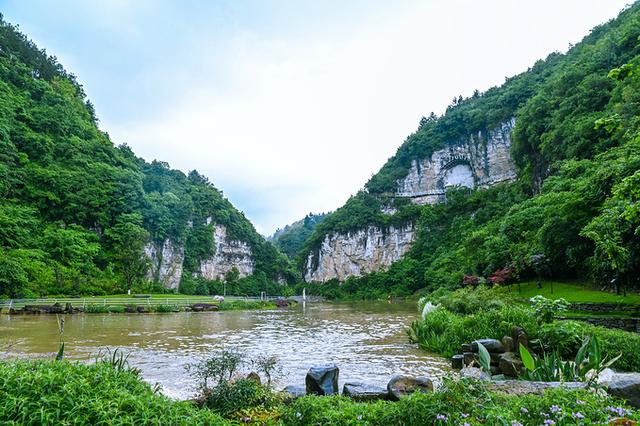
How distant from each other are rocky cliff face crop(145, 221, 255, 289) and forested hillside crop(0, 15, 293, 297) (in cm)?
266

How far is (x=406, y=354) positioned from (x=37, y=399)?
9.22m

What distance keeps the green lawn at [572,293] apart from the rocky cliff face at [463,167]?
60.5 meters

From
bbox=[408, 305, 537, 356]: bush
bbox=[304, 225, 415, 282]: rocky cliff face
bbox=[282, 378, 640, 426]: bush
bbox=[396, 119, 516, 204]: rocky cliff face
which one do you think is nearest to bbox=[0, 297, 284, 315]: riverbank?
bbox=[408, 305, 537, 356]: bush

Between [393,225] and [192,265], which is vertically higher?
[393,225]

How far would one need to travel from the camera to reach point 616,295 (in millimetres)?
15406

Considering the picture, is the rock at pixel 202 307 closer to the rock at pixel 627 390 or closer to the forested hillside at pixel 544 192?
the forested hillside at pixel 544 192

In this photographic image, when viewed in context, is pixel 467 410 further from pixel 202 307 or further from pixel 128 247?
pixel 128 247

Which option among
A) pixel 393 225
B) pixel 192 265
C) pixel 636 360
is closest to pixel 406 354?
pixel 636 360

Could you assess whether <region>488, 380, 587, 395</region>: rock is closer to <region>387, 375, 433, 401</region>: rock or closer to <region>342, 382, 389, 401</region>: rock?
<region>387, 375, 433, 401</region>: rock

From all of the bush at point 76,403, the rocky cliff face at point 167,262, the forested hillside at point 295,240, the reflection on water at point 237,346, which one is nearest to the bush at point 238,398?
the bush at point 76,403

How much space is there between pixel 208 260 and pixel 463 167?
6386cm

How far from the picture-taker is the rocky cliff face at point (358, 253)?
296ft

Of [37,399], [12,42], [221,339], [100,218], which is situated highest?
[12,42]

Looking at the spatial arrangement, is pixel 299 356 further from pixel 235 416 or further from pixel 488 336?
pixel 235 416
